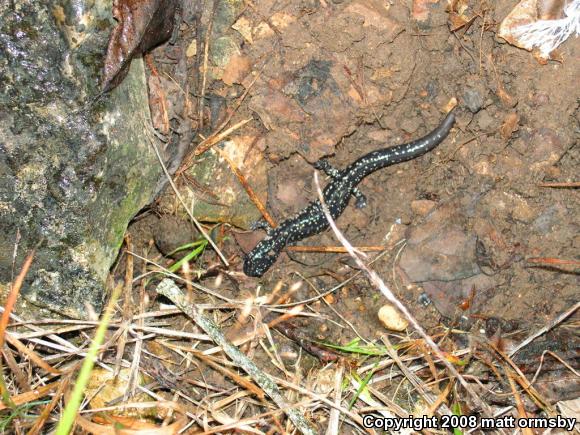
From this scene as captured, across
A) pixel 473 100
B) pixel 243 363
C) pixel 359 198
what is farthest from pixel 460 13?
pixel 243 363

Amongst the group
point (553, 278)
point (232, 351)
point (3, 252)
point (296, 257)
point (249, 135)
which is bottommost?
point (553, 278)

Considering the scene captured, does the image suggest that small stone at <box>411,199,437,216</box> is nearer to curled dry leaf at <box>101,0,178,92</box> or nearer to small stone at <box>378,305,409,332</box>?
small stone at <box>378,305,409,332</box>

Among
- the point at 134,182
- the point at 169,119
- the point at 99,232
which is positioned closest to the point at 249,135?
the point at 169,119

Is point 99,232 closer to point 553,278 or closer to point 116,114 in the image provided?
point 116,114

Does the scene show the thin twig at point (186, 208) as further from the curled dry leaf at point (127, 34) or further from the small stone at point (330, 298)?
the small stone at point (330, 298)

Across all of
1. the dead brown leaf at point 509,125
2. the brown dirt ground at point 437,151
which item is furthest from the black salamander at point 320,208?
the dead brown leaf at point 509,125

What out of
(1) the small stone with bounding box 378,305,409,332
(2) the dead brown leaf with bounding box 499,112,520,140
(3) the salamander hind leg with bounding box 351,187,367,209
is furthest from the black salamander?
(1) the small stone with bounding box 378,305,409,332

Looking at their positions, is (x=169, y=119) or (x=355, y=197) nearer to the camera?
(x=169, y=119)
